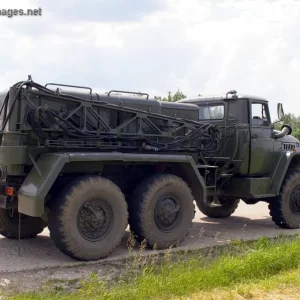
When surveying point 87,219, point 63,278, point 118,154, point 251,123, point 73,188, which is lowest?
point 63,278

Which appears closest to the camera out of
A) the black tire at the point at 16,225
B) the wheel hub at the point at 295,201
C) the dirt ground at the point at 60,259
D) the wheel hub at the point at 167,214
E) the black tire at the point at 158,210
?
the dirt ground at the point at 60,259

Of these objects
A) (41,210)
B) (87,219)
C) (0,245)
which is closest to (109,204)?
(87,219)

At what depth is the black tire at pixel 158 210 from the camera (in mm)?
7434

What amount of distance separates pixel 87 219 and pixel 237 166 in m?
3.73

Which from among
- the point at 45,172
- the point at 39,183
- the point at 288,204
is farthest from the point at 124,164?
the point at 288,204

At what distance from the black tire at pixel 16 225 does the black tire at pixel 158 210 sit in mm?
1706

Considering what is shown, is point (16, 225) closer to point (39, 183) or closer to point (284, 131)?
point (39, 183)

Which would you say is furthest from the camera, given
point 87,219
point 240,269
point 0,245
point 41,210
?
point 0,245

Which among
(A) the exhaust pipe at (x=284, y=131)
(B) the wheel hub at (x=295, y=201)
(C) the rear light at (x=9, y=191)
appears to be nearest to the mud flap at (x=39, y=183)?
(C) the rear light at (x=9, y=191)

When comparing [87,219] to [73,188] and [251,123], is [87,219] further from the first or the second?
[251,123]

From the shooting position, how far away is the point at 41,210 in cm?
637

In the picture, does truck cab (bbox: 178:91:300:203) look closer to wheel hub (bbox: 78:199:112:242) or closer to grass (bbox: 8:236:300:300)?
grass (bbox: 8:236:300:300)

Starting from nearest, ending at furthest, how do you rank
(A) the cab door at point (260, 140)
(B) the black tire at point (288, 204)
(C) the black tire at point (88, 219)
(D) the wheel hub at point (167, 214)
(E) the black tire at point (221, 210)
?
(C) the black tire at point (88, 219)
(D) the wheel hub at point (167, 214)
(A) the cab door at point (260, 140)
(B) the black tire at point (288, 204)
(E) the black tire at point (221, 210)

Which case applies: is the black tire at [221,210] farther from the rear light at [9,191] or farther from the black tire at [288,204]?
the rear light at [9,191]
